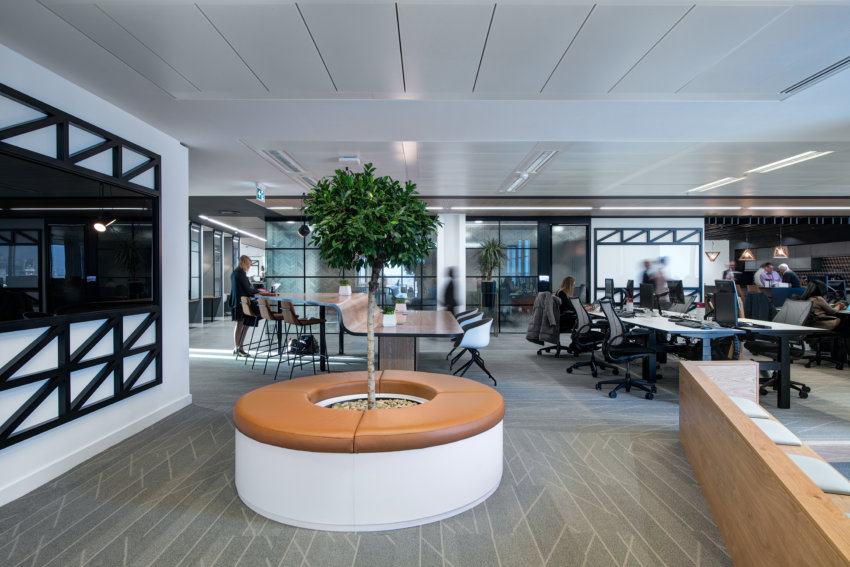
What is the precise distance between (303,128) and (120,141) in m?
1.55

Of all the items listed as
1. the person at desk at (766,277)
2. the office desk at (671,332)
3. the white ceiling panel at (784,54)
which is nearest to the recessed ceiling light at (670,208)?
the person at desk at (766,277)

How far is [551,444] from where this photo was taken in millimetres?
3430

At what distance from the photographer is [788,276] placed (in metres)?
9.64

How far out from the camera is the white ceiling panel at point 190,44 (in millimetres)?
2338

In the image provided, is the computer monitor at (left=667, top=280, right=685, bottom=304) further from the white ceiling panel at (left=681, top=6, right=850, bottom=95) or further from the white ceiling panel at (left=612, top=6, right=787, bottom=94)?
the white ceiling panel at (left=612, top=6, right=787, bottom=94)

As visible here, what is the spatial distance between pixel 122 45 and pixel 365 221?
1996 millimetres

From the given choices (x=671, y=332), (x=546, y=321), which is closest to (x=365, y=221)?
(x=671, y=332)

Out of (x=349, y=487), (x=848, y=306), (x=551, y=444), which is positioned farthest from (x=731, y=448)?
(x=848, y=306)

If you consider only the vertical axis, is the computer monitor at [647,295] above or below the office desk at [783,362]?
above

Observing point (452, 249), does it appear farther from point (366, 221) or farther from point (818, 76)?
point (366, 221)

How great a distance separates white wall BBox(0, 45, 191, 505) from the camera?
8.75 ft

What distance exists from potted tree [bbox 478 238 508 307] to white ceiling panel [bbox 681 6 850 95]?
7.28 metres

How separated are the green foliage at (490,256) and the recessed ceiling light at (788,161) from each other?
5.50 meters

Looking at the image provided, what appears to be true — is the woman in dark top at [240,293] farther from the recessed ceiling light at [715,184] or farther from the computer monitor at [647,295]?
the recessed ceiling light at [715,184]
